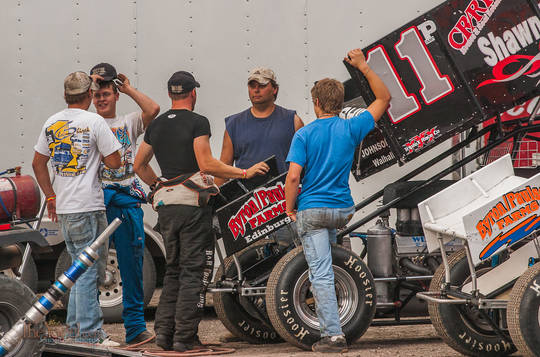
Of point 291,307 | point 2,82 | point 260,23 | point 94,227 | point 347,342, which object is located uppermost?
point 2,82

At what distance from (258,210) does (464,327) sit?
5.37ft

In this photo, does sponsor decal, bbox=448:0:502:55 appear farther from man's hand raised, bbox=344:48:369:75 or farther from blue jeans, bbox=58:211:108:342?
blue jeans, bbox=58:211:108:342

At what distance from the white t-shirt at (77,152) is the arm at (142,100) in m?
0.62

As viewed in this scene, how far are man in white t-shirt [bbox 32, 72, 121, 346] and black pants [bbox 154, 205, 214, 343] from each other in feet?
1.50

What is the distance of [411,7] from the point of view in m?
7.42

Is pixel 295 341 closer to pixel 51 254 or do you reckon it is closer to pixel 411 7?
pixel 51 254

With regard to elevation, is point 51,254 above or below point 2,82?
below

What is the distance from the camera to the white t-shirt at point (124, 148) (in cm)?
630

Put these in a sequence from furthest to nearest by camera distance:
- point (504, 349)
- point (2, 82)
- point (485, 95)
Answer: point (2, 82) < point (485, 95) < point (504, 349)

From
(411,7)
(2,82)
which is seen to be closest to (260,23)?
(411,7)

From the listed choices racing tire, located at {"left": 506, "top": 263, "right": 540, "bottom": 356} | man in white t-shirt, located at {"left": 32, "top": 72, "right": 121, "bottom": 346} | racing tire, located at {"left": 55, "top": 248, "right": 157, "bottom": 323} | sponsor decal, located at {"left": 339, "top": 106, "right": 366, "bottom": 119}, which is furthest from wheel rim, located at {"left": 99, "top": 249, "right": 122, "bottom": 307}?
racing tire, located at {"left": 506, "top": 263, "right": 540, "bottom": 356}

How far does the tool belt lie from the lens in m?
5.82

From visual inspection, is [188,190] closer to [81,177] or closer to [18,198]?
[81,177]

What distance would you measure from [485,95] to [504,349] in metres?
1.84
